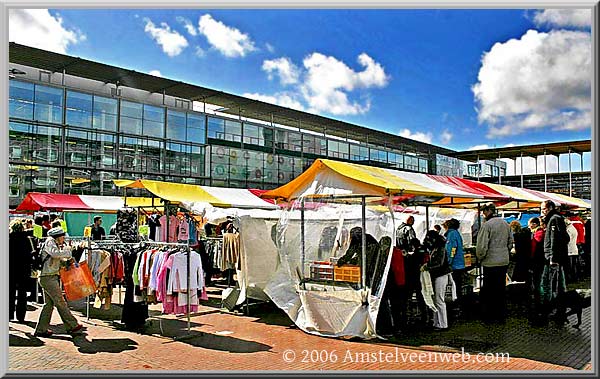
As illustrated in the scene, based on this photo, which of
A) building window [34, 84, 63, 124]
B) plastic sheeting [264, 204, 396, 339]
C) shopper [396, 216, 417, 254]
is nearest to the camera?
plastic sheeting [264, 204, 396, 339]

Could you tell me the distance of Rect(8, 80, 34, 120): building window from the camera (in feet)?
67.7

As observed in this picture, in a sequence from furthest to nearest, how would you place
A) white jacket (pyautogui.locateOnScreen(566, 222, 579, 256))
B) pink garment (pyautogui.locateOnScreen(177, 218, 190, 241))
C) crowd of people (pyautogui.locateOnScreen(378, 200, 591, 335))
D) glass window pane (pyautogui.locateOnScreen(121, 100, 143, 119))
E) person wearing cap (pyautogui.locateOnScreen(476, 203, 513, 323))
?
glass window pane (pyautogui.locateOnScreen(121, 100, 143, 119)) < white jacket (pyautogui.locateOnScreen(566, 222, 579, 256)) < pink garment (pyautogui.locateOnScreen(177, 218, 190, 241)) < person wearing cap (pyautogui.locateOnScreen(476, 203, 513, 323)) < crowd of people (pyautogui.locateOnScreen(378, 200, 591, 335))

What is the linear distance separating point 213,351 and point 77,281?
8.87 ft

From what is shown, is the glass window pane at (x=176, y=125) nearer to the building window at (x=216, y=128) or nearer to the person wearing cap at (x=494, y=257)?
the building window at (x=216, y=128)

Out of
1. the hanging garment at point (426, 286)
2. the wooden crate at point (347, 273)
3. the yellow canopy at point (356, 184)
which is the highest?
the yellow canopy at point (356, 184)

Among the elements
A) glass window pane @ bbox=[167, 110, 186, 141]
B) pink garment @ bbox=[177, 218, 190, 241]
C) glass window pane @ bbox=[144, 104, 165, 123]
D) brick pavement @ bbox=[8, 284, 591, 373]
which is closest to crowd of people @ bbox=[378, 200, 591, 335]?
brick pavement @ bbox=[8, 284, 591, 373]

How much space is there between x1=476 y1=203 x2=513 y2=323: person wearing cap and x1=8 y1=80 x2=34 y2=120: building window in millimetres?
18702

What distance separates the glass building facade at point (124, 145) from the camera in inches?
835

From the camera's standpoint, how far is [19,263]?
8766mm

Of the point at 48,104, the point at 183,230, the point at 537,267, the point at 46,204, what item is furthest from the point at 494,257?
the point at 48,104

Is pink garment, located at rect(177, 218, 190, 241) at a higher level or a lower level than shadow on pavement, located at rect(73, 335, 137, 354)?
higher

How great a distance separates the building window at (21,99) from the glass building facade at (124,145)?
0.13 ft

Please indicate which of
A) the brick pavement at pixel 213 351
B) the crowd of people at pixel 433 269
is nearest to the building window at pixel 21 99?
the crowd of people at pixel 433 269

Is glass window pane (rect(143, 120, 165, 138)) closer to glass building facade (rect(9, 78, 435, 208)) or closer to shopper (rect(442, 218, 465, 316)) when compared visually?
glass building facade (rect(9, 78, 435, 208))
